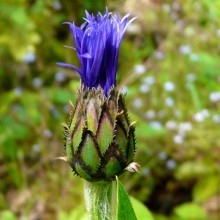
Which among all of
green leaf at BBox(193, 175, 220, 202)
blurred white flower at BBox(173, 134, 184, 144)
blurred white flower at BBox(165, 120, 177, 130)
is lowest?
green leaf at BBox(193, 175, 220, 202)

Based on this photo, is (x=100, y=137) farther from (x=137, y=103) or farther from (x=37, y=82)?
(x=37, y=82)

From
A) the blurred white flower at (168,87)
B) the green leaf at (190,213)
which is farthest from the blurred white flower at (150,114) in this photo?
the green leaf at (190,213)

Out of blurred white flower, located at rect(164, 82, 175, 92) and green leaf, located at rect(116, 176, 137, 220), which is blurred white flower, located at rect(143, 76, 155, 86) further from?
green leaf, located at rect(116, 176, 137, 220)

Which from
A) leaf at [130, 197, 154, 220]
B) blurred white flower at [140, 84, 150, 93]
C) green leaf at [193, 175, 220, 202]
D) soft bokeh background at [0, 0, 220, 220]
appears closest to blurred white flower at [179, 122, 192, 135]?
soft bokeh background at [0, 0, 220, 220]

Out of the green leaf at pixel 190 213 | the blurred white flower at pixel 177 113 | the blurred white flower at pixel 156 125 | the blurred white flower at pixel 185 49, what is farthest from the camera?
the blurred white flower at pixel 185 49

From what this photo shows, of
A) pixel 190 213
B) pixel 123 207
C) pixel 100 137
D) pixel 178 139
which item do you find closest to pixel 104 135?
pixel 100 137

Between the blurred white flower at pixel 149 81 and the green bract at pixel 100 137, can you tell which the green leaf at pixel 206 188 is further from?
the green bract at pixel 100 137
